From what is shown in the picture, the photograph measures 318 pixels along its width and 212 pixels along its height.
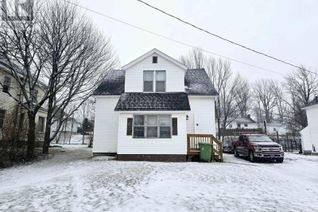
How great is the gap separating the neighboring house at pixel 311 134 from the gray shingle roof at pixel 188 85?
13.3 meters

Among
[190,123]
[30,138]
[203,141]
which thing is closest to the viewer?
[30,138]

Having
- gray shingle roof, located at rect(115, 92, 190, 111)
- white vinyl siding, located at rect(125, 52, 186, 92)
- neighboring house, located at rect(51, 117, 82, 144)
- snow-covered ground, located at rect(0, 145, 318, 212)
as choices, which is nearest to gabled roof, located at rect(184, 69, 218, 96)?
white vinyl siding, located at rect(125, 52, 186, 92)

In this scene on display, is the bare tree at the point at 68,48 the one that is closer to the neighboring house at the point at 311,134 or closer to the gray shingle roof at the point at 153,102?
the gray shingle roof at the point at 153,102

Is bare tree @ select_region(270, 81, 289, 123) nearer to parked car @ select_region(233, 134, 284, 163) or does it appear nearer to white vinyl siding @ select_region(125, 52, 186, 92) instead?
parked car @ select_region(233, 134, 284, 163)

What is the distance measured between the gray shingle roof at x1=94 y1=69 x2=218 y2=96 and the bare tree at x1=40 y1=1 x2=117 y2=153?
1.79m

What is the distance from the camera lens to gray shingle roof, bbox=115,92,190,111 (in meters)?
13.6

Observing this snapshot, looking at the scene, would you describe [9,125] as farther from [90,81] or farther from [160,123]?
[160,123]

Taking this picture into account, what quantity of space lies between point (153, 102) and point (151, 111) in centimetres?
86

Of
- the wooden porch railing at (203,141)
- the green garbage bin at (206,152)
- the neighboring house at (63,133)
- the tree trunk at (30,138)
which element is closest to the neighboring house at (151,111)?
the wooden porch railing at (203,141)

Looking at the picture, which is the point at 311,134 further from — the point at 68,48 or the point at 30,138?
the point at 30,138

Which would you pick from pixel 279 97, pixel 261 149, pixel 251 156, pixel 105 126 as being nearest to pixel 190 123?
pixel 251 156

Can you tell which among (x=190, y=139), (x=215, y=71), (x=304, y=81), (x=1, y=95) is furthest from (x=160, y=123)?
(x=304, y=81)

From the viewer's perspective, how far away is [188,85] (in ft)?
57.3

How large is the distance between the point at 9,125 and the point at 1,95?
375 inches
